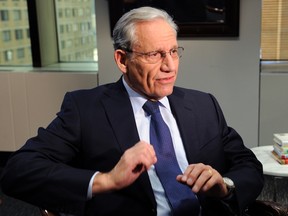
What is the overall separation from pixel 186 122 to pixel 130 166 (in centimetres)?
49

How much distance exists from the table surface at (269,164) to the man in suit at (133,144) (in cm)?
79

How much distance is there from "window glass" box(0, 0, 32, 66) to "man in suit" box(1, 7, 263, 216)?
114 inches

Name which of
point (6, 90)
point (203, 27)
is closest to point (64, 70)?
point (6, 90)

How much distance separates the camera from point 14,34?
441 cm

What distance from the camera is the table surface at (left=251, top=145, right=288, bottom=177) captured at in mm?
2428

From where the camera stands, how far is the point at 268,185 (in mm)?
3732

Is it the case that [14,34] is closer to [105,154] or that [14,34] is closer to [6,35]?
Answer: [6,35]

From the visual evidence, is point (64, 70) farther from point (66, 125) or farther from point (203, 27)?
point (66, 125)

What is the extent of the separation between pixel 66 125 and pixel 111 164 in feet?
0.70

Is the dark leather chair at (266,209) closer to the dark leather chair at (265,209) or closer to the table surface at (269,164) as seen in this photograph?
the dark leather chair at (265,209)

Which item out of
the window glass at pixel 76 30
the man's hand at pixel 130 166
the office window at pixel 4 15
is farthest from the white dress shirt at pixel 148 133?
the office window at pixel 4 15

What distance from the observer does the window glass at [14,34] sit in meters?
4.36

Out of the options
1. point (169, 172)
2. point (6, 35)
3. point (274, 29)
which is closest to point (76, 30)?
point (6, 35)

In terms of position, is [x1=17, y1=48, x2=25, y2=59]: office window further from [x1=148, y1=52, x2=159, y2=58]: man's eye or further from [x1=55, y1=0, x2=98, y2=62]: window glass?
[x1=148, y1=52, x2=159, y2=58]: man's eye
